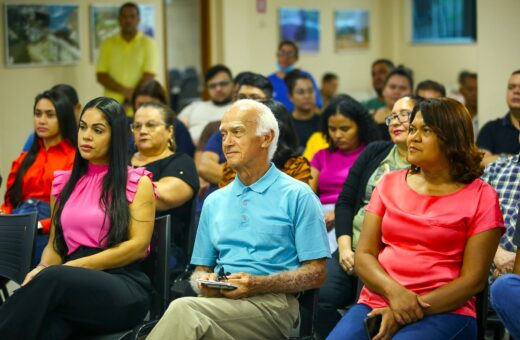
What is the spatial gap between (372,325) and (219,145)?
2289 millimetres

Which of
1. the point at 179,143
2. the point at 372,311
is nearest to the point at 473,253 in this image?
the point at 372,311

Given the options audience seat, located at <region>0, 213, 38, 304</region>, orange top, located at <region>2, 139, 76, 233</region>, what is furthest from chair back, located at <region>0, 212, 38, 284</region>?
orange top, located at <region>2, 139, 76, 233</region>

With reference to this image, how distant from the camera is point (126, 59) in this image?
26.6 feet

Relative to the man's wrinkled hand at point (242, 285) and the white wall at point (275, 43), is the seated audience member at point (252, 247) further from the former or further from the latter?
the white wall at point (275, 43)

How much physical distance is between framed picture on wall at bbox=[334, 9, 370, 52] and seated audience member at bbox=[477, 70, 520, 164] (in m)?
5.71

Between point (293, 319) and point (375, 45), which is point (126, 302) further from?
point (375, 45)

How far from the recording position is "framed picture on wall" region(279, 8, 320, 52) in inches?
396

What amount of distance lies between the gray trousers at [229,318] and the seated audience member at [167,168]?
38.8 inches

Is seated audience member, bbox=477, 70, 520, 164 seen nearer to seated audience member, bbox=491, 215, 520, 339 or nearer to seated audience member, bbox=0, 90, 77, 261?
seated audience member, bbox=491, 215, 520, 339

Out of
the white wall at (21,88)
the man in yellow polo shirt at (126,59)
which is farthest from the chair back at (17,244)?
the man in yellow polo shirt at (126,59)

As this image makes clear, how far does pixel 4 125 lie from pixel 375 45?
529cm

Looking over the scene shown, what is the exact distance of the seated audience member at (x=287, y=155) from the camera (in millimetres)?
4070

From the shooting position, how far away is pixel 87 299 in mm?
3268

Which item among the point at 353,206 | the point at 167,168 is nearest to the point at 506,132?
the point at 353,206
